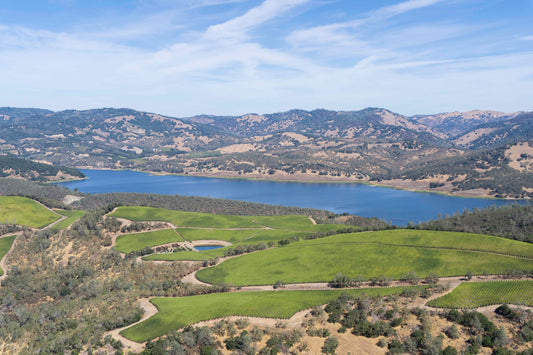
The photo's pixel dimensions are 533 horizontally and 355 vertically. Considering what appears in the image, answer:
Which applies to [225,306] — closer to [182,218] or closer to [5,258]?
[5,258]

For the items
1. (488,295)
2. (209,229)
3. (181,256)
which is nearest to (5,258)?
(181,256)

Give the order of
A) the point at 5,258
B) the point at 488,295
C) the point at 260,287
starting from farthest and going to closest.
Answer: the point at 5,258, the point at 260,287, the point at 488,295

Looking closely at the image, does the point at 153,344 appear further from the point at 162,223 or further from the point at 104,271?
the point at 162,223

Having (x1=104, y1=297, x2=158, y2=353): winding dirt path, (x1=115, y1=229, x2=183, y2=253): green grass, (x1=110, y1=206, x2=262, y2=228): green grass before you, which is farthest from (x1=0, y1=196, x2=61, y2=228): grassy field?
(x1=104, y1=297, x2=158, y2=353): winding dirt path

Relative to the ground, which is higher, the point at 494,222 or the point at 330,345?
the point at 494,222

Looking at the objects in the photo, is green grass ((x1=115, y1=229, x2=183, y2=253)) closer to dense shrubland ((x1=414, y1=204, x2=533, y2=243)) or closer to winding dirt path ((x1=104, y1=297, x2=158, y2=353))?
winding dirt path ((x1=104, y1=297, x2=158, y2=353))

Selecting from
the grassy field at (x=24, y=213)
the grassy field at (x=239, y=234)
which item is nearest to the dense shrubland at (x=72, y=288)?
the grassy field at (x=24, y=213)

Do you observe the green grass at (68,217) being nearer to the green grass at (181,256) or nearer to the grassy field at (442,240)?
the green grass at (181,256)
